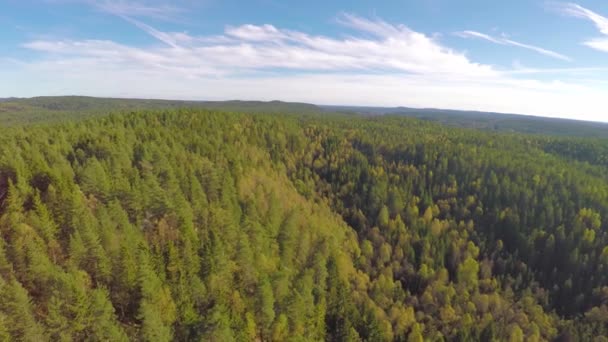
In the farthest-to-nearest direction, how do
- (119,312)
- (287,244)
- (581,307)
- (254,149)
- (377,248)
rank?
1. (254,149)
2. (377,248)
3. (581,307)
4. (287,244)
5. (119,312)

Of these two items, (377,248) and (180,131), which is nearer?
(377,248)

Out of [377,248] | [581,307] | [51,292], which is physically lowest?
[581,307]

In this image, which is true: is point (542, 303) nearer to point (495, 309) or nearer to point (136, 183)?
point (495, 309)

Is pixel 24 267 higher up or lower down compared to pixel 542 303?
higher up

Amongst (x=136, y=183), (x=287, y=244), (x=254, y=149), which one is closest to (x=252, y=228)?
(x=287, y=244)

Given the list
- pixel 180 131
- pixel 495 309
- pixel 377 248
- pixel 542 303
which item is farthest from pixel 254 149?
pixel 542 303

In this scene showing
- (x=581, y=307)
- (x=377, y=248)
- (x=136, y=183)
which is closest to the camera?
(x=136, y=183)

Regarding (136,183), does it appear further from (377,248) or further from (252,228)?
(377,248)
